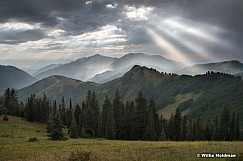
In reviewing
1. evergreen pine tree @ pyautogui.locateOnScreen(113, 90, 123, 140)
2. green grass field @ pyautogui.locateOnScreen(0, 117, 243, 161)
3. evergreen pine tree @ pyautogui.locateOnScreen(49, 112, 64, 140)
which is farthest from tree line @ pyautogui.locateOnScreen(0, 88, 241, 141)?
green grass field @ pyautogui.locateOnScreen(0, 117, 243, 161)

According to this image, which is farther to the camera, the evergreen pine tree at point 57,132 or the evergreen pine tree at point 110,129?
the evergreen pine tree at point 110,129

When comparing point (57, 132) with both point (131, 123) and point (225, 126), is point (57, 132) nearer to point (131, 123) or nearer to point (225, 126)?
point (131, 123)

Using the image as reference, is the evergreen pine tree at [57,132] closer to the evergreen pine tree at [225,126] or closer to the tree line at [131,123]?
the tree line at [131,123]

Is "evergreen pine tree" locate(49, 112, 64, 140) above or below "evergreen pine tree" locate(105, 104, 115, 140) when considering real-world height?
above

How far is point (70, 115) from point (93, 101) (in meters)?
15.7

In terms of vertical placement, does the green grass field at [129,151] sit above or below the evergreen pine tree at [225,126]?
above

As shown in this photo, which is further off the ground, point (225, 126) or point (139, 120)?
point (139, 120)

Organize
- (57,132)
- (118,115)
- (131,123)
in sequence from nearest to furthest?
(57,132), (131,123), (118,115)

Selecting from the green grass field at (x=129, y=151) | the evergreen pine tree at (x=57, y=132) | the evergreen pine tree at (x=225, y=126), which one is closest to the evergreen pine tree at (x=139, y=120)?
the evergreen pine tree at (x=225, y=126)

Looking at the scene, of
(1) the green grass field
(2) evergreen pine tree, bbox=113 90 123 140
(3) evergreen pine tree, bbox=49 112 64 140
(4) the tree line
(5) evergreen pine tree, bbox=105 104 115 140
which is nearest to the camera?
(1) the green grass field

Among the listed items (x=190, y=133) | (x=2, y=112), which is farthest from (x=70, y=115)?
(x=190, y=133)

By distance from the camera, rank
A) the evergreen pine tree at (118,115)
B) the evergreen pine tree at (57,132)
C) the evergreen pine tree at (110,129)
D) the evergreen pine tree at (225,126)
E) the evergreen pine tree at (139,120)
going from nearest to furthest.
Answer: the evergreen pine tree at (57,132)
the evergreen pine tree at (110,129)
the evergreen pine tree at (139,120)
the evergreen pine tree at (118,115)
the evergreen pine tree at (225,126)

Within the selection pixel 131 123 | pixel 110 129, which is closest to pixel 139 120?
pixel 131 123

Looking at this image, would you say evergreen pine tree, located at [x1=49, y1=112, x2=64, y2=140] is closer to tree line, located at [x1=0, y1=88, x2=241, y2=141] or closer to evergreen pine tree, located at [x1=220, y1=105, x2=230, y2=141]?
tree line, located at [x1=0, y1=88, x2=241, y2=141]
